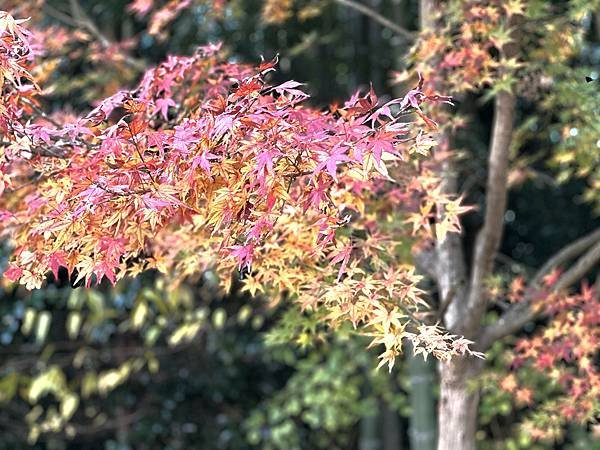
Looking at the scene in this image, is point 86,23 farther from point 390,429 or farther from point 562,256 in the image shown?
point 390,429

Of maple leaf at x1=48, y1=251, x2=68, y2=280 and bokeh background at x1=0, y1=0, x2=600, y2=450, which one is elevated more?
maple leaf at x1=48, y1=251, x2=68, y2=280

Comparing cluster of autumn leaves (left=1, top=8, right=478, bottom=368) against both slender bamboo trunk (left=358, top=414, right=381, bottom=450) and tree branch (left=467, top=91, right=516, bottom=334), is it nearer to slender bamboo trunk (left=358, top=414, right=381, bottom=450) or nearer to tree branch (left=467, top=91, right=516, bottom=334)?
tree branch (left=467, top=91, right=516, bottom=334)

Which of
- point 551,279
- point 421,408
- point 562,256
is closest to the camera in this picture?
point 551,279

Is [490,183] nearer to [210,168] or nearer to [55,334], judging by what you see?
[210,168]

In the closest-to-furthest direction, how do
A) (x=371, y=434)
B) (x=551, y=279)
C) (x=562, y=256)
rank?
(x=551, y=279)
(x=562, y=256)
(x=371, y=434)

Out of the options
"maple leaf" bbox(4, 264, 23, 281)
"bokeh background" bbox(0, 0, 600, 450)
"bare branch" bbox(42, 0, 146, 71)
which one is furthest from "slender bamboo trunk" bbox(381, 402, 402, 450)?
"maple leaf" bbox(4, 264, 23, 281)

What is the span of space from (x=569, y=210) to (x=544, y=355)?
1641 mm

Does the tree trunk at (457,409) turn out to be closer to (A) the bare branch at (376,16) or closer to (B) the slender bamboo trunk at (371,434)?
(A) the bare branch at (376,16)

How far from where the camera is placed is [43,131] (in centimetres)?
148

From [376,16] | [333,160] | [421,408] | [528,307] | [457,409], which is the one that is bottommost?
[421,408]

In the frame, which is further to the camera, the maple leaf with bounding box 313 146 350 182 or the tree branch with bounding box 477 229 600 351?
the tree branch with bounding box 477 229 600 351

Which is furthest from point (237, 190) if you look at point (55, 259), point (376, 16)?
point (376, 16)

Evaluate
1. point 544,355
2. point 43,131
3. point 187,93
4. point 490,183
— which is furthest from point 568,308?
point 43,131

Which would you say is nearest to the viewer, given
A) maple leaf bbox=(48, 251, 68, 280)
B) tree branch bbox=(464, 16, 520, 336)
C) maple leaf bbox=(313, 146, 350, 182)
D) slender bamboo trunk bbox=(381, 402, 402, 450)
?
maple leaf bbox=(313, 146, 350, 182)
